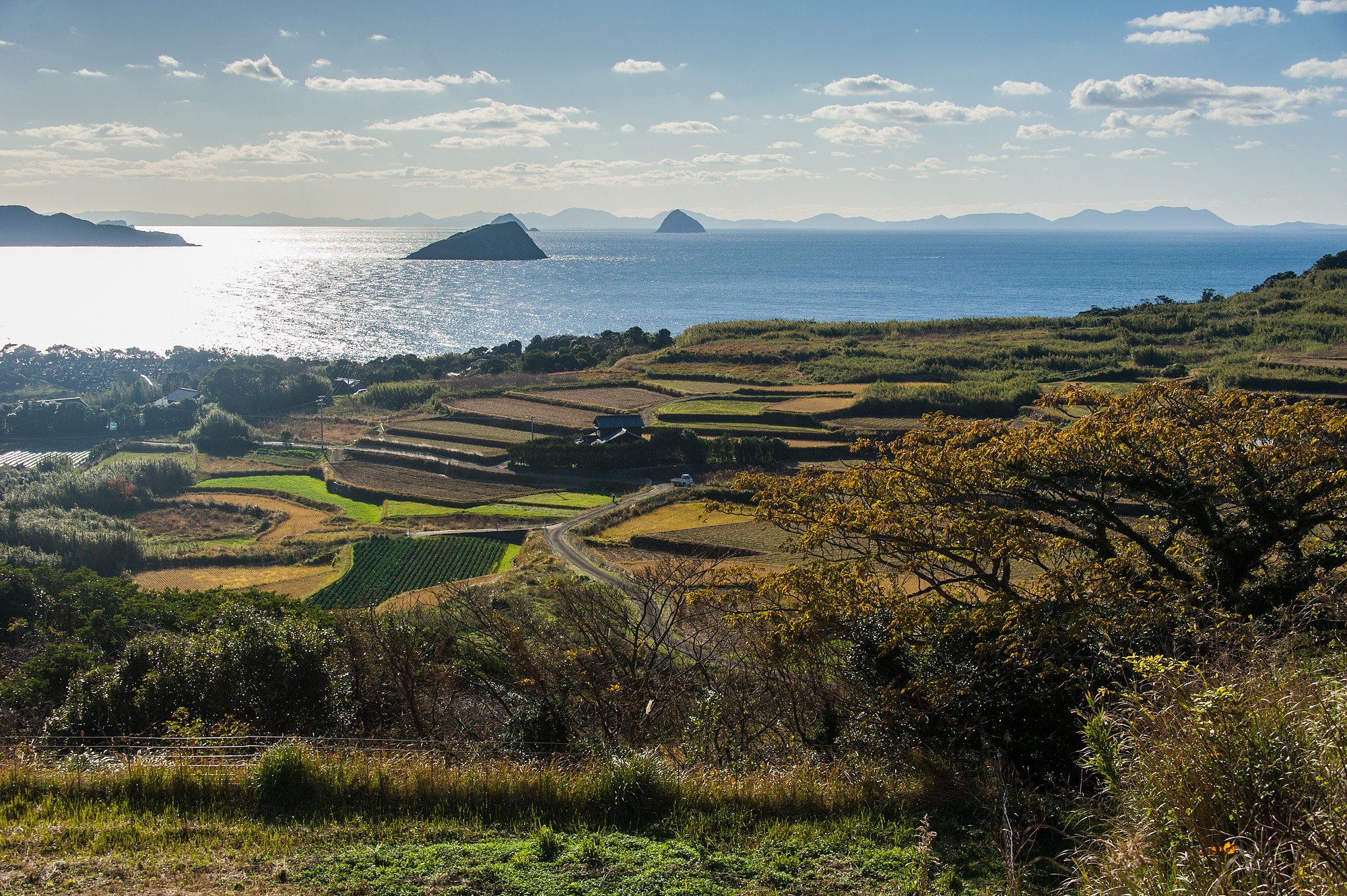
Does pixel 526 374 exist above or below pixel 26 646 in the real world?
above

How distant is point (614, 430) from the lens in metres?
55.9

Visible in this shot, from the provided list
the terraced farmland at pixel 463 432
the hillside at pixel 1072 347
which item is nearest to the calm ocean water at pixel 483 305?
the hillside at pixel 1072 347

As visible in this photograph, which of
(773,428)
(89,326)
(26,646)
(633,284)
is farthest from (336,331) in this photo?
(26,646)

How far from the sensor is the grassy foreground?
269 inches

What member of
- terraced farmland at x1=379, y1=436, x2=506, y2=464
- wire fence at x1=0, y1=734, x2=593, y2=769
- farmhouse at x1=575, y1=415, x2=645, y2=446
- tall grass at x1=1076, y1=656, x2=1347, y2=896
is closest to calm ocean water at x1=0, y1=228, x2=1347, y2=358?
terraced farmland at x1=379, y1=436, x2=506, y2=464

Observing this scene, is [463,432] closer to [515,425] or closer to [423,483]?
[515,425]

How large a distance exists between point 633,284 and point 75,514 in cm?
14863

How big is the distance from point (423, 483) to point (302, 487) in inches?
376

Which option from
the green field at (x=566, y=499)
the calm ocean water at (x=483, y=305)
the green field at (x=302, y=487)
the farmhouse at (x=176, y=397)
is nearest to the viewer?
the green field at (x=566, y=499)

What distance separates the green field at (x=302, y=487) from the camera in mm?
49438

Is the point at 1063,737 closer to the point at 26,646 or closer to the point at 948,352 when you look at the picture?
the point at 26,646

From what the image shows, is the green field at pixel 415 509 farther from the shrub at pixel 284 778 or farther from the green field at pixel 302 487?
the shrub at pixel 284 778

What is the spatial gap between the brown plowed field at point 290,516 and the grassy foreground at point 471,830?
39063 millimetres

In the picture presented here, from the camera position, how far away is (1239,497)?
35.6ft
